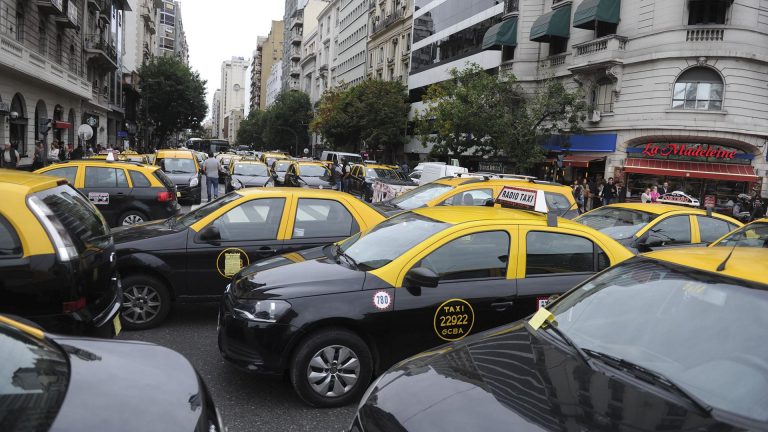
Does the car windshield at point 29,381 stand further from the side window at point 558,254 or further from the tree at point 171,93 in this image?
the tree at point 171,93

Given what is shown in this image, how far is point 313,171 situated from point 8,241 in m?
18.1

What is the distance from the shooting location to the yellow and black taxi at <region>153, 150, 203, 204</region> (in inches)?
690

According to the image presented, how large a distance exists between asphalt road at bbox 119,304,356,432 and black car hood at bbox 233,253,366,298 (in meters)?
0.80

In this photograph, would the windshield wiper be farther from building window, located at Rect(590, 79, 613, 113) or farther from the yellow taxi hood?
building window, located at Rect(590, 79, 613, 113)

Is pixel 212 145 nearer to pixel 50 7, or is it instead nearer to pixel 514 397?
pixel 50 7

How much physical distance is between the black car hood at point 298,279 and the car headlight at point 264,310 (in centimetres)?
7

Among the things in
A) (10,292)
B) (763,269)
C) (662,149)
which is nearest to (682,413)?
(763,269)

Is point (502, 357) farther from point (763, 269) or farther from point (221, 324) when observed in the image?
point (221, 324)

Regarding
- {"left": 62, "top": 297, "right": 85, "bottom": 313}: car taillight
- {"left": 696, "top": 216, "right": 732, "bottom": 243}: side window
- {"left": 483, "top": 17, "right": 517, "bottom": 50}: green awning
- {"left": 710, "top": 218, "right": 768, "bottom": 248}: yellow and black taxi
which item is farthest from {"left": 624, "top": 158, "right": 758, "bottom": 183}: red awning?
{"left": 62, "top": 297, "right": 85, "bottom": 313}: car taillight

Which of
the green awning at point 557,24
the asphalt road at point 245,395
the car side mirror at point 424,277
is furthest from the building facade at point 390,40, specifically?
the car side mirror at point 424,277

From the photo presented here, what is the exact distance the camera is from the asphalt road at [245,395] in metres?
4.14

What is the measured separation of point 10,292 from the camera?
12.0ft

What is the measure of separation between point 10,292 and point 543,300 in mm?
3985

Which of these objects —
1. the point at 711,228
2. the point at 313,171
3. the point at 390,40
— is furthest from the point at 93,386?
the point at 390,40
